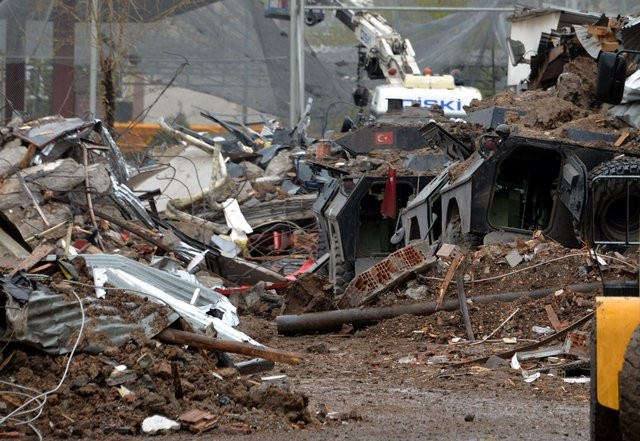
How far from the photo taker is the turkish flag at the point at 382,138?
18844 millimetres

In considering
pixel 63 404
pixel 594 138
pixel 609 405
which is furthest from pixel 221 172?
pixel 609 405

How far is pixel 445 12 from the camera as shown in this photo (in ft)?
91.5

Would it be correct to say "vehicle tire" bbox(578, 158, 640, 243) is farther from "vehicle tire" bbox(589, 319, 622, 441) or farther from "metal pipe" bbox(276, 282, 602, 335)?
"vehicle tire" bbox(589, 319, 622, 441)

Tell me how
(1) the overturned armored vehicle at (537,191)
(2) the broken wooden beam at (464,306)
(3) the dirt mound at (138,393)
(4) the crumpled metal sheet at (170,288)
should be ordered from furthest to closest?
(1) the overturned armored vehicle at (537,191) → (4) the crumpled metal sheet at (170,288) → (2) the broken wooden beam at (464,306) → (3) the dirt mound at (138,393)

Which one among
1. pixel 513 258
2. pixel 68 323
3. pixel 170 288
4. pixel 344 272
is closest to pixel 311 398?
pixel 68 323

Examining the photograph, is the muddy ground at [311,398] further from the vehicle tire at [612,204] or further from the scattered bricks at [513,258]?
the scattered bricks at [513,258]

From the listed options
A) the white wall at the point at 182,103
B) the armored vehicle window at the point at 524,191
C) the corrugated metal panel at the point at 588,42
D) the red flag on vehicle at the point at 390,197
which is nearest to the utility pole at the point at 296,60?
the white wall at the point at 182,103

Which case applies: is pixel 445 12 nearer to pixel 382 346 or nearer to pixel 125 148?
pixel 125 148

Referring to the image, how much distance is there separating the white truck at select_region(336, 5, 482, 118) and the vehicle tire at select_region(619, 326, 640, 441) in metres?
18.3

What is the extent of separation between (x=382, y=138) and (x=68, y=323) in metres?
11.2

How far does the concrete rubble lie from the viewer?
7.82 m

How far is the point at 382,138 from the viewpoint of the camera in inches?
746

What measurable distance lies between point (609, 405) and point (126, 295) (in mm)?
4480

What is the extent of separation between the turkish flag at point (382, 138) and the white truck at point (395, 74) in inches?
180
